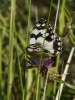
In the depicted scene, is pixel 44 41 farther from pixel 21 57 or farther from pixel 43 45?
pixel 21 57

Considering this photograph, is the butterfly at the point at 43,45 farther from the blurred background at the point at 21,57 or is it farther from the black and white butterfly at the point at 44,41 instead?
the blurred background at the point at 21,57

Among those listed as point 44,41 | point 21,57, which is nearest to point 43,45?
point 44,41

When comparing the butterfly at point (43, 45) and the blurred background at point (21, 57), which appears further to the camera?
the blurred background at point (21, 57)

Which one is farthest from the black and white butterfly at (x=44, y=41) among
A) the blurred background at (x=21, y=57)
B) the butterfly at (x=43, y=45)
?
the blurred background at (x=21, y=57)

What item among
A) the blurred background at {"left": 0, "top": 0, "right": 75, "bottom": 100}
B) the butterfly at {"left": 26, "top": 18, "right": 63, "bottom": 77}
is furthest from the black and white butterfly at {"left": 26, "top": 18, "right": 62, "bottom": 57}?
the blurred background at {"left": 0, "top": 0, "right": 75, "bottom": 100}

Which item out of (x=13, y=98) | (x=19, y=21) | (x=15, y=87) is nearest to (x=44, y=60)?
(x=13, y=98)

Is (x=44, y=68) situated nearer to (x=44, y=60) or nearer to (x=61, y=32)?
(x=44, y=60)

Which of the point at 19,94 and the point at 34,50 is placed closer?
the point at 34,50
